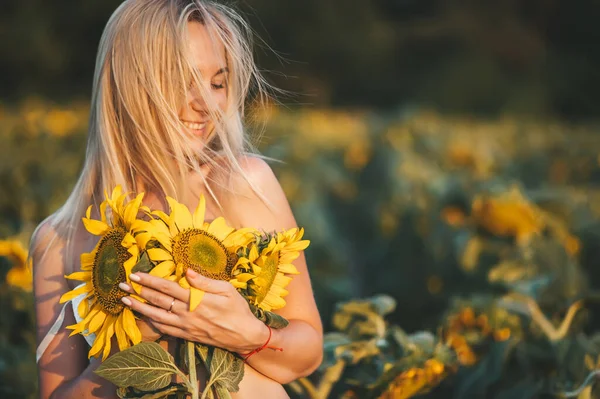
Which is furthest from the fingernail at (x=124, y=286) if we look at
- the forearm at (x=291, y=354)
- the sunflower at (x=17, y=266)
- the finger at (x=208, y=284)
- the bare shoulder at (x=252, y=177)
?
the sunflower at (x=17, y=266)

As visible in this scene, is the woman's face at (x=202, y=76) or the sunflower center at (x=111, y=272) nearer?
the sunflower center at (x=111, y=272)

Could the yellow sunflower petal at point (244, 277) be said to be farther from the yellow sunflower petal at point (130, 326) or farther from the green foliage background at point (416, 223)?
the green foliage background at point (416, 223)

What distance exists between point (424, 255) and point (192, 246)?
14.1 feet

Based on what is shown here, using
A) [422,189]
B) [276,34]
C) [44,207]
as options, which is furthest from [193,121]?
[276,34]

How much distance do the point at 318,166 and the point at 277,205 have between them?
667cm

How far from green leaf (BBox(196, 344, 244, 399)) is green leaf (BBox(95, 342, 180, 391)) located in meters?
0.09

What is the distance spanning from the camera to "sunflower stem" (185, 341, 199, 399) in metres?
1.55

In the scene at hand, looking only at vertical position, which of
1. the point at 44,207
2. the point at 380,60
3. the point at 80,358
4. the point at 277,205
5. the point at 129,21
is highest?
the point at 129,21

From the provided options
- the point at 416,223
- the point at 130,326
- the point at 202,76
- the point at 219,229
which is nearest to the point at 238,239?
the point at 219,229

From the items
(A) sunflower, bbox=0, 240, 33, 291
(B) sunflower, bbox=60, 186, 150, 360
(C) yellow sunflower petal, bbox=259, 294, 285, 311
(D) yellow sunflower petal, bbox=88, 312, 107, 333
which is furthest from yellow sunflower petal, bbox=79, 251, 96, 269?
(A) sunflower, bbox=0, 240, 33, 291

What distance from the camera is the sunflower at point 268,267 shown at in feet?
5.24

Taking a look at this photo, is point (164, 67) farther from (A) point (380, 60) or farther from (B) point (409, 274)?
(A) point (380, 60)

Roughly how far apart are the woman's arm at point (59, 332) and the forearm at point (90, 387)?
3 cm

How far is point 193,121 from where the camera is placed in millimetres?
1939
